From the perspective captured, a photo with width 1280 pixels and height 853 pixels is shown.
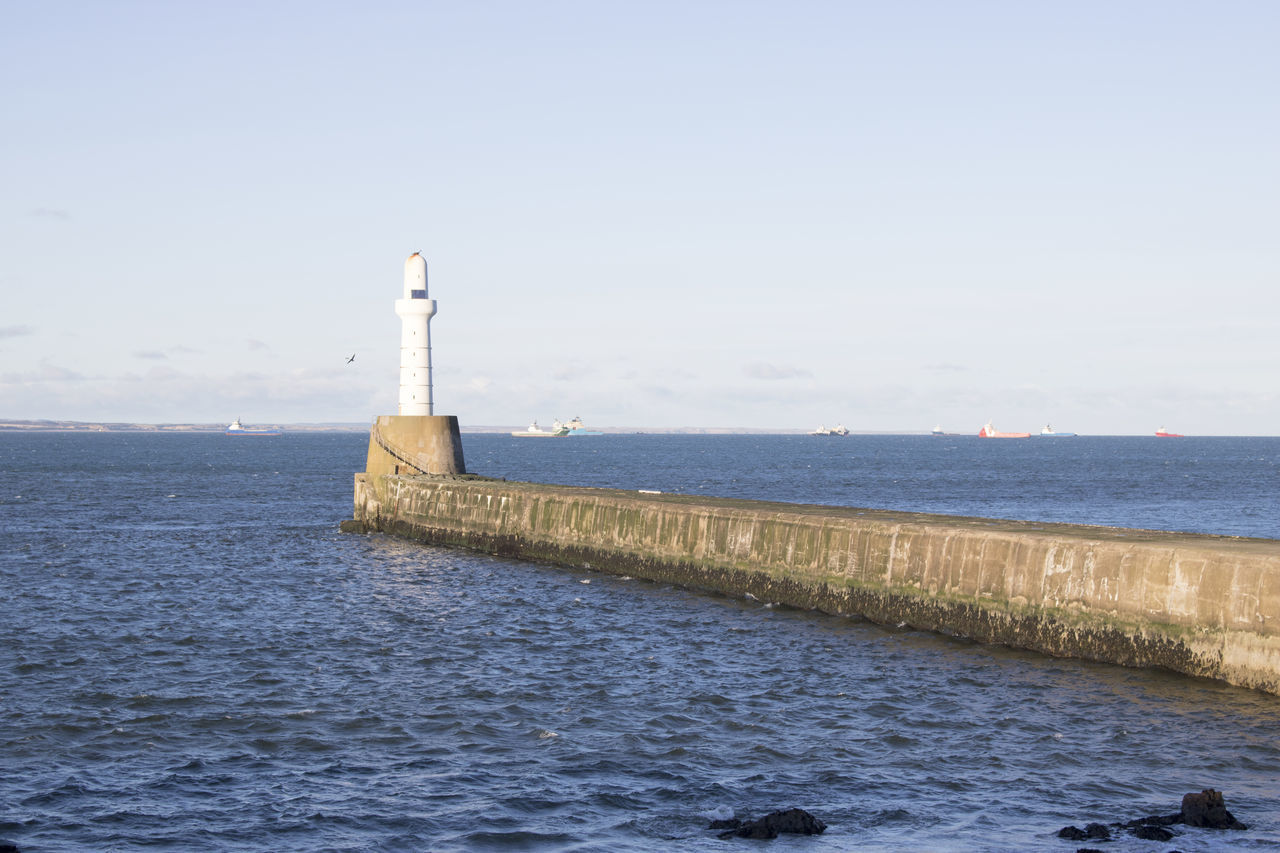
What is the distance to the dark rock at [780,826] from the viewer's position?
1039cm

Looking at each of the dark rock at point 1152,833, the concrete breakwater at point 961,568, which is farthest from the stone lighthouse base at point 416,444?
the dark rock at point 1152,833

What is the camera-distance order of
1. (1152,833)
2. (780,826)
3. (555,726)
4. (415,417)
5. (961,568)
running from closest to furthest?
(1152,833)
(780,826)
(555,726)
(961,568)
(415,417)

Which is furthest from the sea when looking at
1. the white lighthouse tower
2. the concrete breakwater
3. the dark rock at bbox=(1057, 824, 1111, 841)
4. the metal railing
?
the white lighthouse tower

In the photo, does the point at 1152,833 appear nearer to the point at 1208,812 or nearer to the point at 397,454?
the point at 1208,812

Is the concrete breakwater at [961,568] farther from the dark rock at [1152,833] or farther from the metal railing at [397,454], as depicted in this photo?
the metal railing at [397,454]

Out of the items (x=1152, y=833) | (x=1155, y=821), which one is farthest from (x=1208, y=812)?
(x=1152, y=833)

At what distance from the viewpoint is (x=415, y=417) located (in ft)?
133

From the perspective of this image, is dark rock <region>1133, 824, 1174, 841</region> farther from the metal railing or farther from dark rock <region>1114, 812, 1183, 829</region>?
the metal railing

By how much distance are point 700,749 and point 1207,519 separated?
39.1 metres

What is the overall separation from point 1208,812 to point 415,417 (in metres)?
32.9

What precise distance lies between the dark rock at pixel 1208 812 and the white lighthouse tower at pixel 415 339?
33.1 meters

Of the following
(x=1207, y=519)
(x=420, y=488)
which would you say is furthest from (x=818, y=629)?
(x=1207, y=519)

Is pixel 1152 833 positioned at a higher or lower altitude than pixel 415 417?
lower

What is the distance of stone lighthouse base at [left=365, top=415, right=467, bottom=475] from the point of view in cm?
4059
